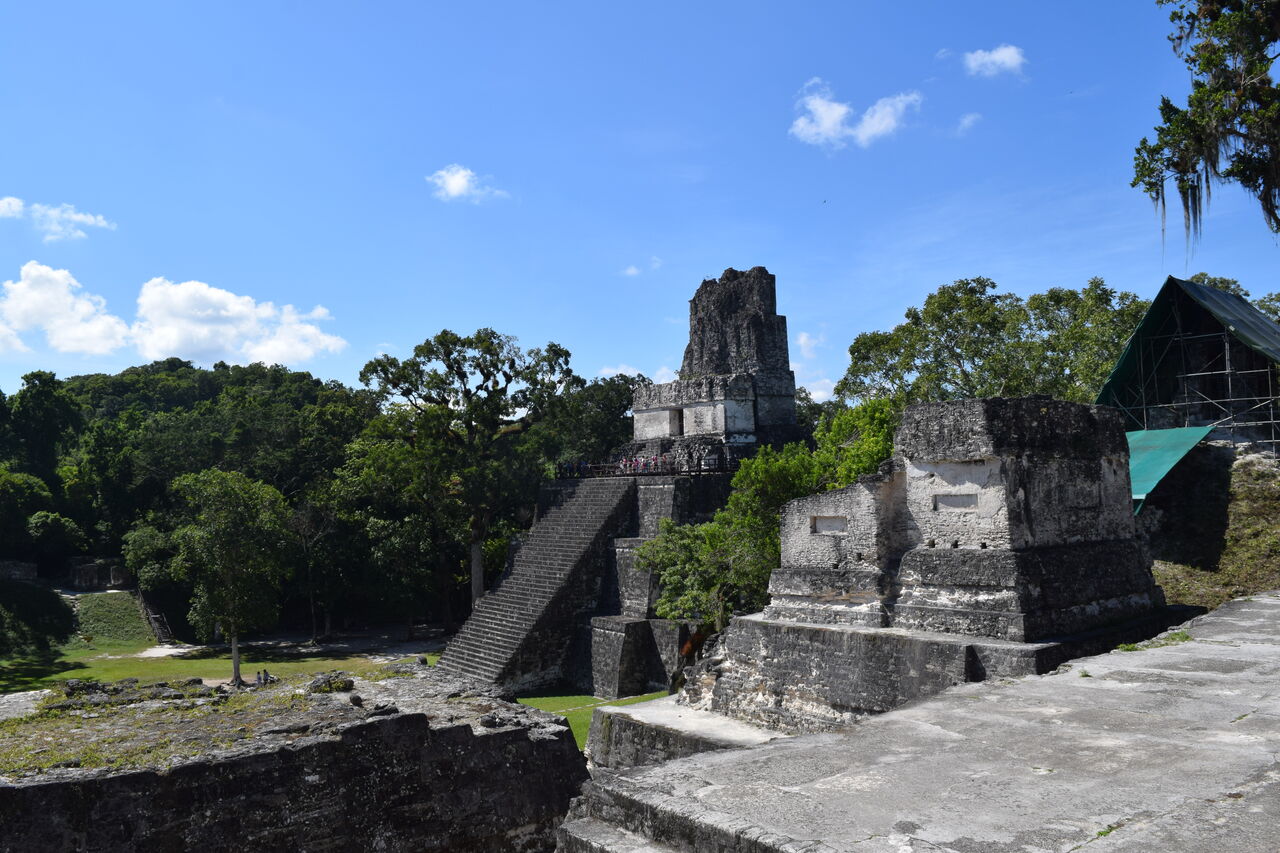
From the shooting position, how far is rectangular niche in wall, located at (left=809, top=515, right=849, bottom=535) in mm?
8203

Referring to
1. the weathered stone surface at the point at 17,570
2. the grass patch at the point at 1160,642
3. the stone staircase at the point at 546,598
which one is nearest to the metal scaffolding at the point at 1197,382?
the grass patch at the point at 1160,642

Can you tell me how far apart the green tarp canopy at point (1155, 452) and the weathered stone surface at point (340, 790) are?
9.32 meters

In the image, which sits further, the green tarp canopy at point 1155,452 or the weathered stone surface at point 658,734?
the green tarp canopy at point 1155,452

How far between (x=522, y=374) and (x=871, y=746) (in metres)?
16.7

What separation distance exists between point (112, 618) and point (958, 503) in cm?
1878

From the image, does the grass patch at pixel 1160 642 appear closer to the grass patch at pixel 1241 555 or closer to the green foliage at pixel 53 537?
the grass patch at pixel 1241 555

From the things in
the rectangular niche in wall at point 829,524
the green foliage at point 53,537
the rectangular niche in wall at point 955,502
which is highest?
the rectangular niche in wall at point 955,502

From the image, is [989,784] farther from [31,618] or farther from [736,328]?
[31,618]

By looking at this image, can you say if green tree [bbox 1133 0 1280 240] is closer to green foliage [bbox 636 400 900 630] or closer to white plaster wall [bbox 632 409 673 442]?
green foliage [bbox 636 400 900 630]

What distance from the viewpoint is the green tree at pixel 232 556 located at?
15.3 meters

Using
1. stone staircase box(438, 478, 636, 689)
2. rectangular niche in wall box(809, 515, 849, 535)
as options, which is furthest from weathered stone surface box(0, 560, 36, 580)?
rectangular niche in wall box(809, 515, 849, 535)

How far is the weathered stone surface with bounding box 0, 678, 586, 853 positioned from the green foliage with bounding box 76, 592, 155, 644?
44.9 ft

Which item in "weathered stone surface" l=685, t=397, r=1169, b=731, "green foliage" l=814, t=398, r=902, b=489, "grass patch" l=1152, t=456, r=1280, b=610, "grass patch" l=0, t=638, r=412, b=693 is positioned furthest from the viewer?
"grass patch" l=0, t=638, r=412, b=693

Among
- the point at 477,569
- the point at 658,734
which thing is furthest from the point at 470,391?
the point at 658,734
